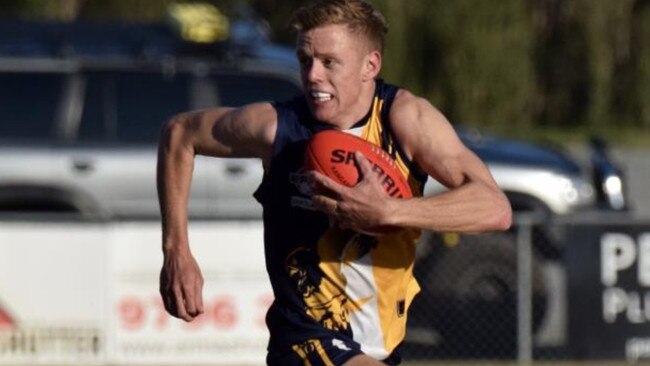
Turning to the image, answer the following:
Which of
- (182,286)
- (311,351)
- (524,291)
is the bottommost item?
(524,291)

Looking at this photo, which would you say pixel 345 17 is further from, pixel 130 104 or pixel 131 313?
pixel 130 104

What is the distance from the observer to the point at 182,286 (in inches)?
219

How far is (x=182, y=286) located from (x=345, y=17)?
1.00 meters

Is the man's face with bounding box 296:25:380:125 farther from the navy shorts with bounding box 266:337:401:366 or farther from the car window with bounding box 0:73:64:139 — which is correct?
the car window with bounding box 0:73:64:139

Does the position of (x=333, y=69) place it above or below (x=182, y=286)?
above

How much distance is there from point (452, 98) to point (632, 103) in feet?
15.6

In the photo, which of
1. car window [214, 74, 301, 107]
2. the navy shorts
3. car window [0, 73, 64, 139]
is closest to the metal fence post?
car window [214, 74, 301, 107]

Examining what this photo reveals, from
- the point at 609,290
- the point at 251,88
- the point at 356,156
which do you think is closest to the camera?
the point at 356,156

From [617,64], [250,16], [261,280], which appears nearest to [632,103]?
[617,64]

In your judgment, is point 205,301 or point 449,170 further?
point 205,301

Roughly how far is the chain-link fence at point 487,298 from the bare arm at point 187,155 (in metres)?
6.75

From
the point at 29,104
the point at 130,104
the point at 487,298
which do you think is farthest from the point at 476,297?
the point at 29,104

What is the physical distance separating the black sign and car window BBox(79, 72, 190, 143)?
3.04 meters

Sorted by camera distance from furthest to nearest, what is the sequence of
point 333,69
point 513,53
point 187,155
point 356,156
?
point 513,53, point 187,155, point 333,69, point 356,156
